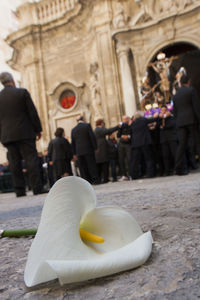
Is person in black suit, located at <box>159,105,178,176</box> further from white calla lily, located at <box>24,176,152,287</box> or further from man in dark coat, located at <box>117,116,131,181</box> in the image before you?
white calla lily, located at <box>24,176,152,287</box>

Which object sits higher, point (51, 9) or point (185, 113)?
point (51, 9)

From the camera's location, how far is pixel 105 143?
793 cm

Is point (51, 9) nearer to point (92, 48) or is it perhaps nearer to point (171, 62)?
point (92, 48)

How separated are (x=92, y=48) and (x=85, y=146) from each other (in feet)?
27.4

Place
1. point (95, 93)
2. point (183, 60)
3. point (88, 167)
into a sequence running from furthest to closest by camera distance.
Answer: point (183, 60) → point (95, 93) → point (88, 167)

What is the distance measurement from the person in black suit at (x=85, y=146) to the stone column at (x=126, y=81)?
5221 millimetres

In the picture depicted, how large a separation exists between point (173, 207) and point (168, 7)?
11.6 metres

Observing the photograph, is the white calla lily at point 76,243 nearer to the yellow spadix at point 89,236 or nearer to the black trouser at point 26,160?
the yellow spadix at point 89,236

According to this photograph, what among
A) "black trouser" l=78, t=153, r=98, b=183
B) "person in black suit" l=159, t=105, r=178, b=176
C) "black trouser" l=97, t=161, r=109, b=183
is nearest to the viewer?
"person in black suit" l=159, t=105, r=178, b=176

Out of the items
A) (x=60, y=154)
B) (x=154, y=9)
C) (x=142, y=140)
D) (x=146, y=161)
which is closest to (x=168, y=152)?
(x=146, y=161)

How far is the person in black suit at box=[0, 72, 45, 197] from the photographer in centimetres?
473

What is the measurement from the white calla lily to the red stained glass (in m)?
15.2

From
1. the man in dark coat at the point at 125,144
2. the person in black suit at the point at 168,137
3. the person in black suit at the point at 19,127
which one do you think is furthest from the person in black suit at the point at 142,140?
the person in black suit at the point at 19,127

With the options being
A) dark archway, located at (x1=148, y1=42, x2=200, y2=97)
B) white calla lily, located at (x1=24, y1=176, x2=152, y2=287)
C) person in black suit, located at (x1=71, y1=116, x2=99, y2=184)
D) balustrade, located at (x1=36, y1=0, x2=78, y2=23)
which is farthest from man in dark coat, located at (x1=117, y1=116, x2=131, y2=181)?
balustrade, located at (x1=36, y1=0, x2=78, y2=23)
